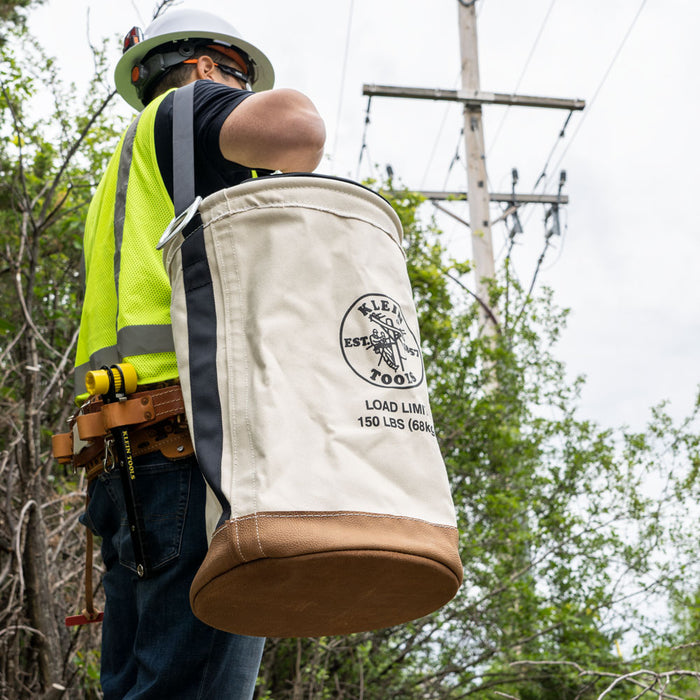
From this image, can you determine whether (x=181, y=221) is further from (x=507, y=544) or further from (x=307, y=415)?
(x=507, y=544)

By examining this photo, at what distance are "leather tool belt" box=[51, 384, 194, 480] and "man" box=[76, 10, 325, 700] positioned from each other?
0.02m

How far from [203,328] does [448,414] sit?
423 cm

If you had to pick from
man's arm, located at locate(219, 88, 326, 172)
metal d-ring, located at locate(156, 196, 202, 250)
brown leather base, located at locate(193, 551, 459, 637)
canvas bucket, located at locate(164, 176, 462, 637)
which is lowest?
brown leather base, located at locate(193, 551, 459, 637)

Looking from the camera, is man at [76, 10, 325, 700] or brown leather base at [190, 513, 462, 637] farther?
man at [76, 10, 325, 700]

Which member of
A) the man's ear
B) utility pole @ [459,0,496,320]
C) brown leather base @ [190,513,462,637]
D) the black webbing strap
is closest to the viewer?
brown leather base @ [190,513,462,637]

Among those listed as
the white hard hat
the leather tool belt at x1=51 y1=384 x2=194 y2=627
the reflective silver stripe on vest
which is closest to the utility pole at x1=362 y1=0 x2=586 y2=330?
the white hard hat

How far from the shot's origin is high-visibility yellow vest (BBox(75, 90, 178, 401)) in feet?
6.17

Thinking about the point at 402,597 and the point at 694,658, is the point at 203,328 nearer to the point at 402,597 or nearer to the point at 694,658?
the point at 402,597

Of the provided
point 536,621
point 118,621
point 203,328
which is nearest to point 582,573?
point 536,621

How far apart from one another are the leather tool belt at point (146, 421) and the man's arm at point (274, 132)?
1.75 ft

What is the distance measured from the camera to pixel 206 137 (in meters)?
1.93

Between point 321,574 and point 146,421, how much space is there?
0.55 meters

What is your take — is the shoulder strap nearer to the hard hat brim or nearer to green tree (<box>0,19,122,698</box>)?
the hard hat brim

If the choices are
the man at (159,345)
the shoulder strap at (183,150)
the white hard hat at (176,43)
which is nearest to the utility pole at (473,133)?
the white hard hat at (176,43)
